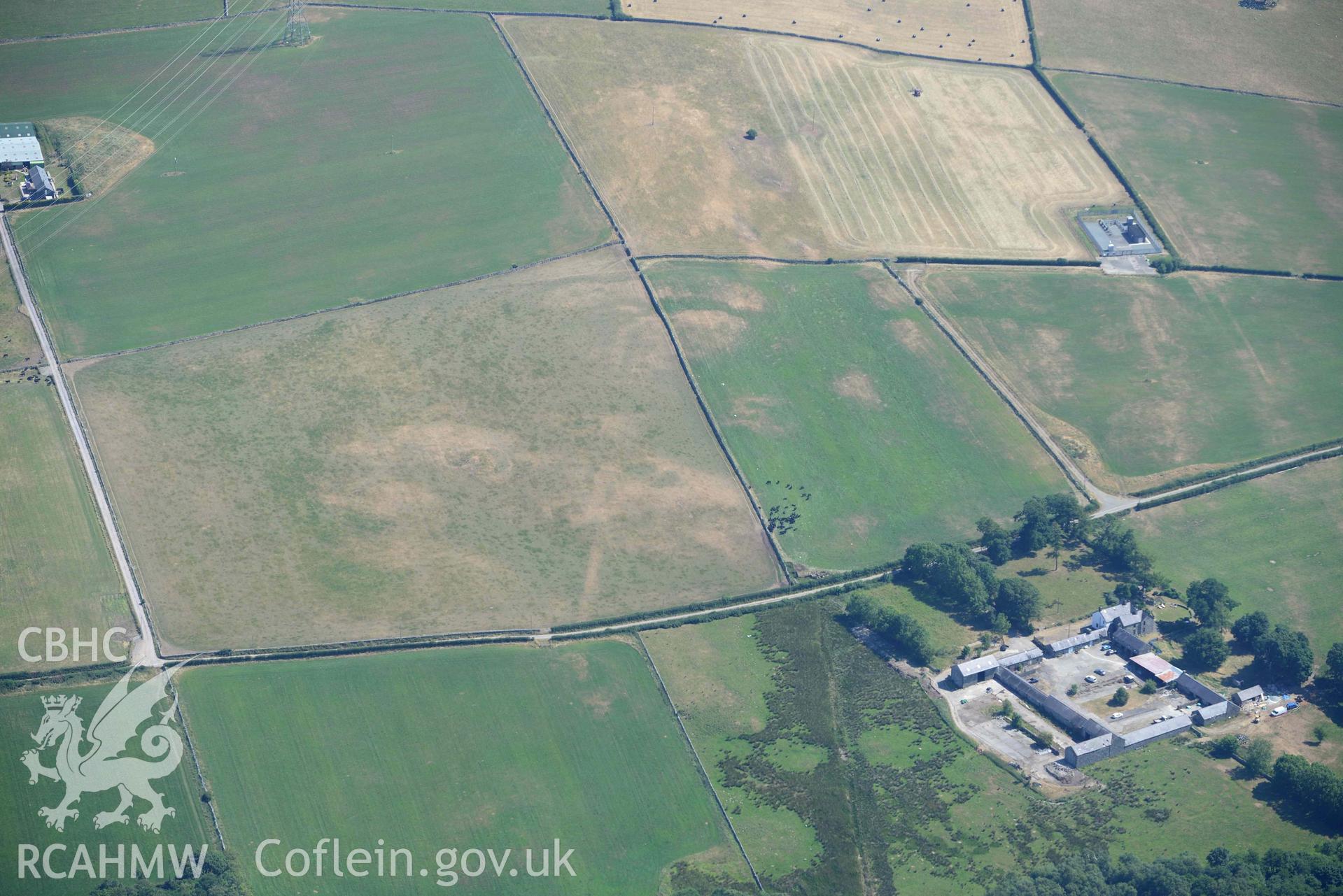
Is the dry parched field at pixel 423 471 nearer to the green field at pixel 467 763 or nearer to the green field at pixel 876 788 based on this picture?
the green field at pixel 467 763

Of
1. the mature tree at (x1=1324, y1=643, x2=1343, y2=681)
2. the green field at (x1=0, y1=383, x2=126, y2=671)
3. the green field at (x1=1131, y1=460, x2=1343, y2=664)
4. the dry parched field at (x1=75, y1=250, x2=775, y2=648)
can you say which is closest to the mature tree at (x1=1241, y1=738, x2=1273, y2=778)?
the mature tree at (x1=1324, y1=643, x2=1343, y2=681)

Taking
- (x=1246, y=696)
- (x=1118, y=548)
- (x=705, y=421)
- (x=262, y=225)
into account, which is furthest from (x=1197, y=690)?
(x=262, y=225)

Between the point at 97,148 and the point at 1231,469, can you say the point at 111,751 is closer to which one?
the point at 97,148

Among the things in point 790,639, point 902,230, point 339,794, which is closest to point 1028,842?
point 790,639

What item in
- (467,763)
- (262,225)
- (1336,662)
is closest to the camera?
(467,763)

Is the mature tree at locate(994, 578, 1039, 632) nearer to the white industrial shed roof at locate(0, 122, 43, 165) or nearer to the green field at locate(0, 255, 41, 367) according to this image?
the green field at locate(0, 255, 41, 367)

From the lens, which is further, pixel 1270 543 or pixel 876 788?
pixel 1270 543
